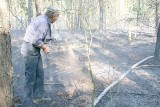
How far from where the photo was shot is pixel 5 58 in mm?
4227

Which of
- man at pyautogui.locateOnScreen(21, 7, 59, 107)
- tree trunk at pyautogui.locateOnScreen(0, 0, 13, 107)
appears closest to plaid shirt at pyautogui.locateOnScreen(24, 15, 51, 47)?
man at pyautogui.locateOnScreen(21, 7, 59, 107)

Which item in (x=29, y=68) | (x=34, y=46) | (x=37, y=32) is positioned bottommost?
(x=29, y=68)

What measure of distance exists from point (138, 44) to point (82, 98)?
11.5 m

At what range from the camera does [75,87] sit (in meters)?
7.30

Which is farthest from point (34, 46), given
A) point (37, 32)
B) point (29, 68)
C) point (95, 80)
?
point (95, 80)

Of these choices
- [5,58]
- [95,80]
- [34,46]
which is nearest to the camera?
[5,58]

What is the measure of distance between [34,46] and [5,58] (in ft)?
5.92

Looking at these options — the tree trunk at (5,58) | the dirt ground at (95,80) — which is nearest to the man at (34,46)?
the dirt ground at (95,80)

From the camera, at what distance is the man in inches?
231

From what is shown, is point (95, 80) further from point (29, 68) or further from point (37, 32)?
point (37, 32)

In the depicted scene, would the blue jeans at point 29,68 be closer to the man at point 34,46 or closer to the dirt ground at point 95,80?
the man at point 34,46

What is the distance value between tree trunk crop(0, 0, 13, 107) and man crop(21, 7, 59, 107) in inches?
59.4

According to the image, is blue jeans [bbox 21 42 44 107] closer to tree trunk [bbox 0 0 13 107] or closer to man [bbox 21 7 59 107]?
man [bbox 21 7 59 107]

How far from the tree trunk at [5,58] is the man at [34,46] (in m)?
1.51
